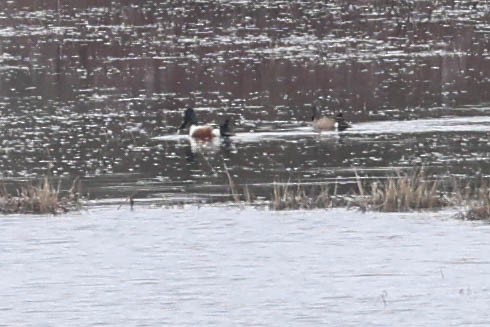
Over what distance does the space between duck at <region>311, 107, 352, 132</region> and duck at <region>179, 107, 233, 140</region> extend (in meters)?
1.74

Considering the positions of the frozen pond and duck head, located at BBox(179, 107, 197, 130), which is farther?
duck head, located at BBox(179, 107, 197, 130)

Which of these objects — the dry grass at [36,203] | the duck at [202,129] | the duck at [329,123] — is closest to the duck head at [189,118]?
the duck at [202,129]

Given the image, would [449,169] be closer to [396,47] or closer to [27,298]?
[27,298]

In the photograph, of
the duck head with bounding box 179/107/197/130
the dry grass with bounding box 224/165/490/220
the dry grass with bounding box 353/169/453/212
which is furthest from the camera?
the duck head with bounding box 179/107/197/130

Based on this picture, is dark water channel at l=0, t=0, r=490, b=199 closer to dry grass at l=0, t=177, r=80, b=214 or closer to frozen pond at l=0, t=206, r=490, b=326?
dry grass at l=0, t=177, r=80, b=214

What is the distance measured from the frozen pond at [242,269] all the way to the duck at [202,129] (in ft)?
30.5

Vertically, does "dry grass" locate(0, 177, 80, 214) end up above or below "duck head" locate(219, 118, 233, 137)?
above

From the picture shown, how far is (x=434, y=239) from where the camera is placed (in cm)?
1759

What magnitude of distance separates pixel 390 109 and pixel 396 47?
1202 cm

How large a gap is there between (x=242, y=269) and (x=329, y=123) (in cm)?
1393

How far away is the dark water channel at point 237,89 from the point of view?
86.0 feet

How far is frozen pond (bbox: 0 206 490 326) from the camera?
1419 centimetres

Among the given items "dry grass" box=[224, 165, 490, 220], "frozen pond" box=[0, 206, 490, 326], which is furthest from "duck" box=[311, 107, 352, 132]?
"frozen pond" box=[0, 206, 490, 326]

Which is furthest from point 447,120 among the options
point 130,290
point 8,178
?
point 130,290
